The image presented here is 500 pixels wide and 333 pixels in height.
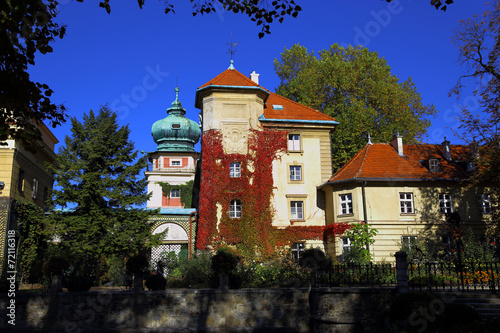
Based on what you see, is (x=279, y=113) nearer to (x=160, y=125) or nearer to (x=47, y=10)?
(x=47, y=10)

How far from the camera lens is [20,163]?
25.1 metres

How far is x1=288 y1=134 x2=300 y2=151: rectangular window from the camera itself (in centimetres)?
3041

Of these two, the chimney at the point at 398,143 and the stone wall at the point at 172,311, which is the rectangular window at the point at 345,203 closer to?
the chimney at the point at 398,143

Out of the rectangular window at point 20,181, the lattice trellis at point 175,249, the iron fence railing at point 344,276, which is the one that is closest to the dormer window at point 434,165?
the iron fence railing at point 344,276

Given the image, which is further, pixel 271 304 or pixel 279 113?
pixel 279 113

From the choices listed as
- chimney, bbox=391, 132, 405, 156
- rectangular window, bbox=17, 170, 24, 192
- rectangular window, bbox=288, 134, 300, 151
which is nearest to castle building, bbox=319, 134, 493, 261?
chimney, bbox=391, 132, 405, 156

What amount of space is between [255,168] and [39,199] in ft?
48.2

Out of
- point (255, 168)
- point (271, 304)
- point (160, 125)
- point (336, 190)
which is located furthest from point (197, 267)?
point (160, 125)

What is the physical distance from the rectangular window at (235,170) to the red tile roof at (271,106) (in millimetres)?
4138

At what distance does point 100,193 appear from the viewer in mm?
24453

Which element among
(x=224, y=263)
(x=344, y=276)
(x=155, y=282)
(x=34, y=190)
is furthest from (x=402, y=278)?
(x=34, y=190)

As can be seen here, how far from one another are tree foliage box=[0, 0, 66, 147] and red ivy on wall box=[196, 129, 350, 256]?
59.8 feet

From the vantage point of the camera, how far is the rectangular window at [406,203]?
27.4 m

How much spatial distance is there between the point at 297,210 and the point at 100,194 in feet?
41.8
